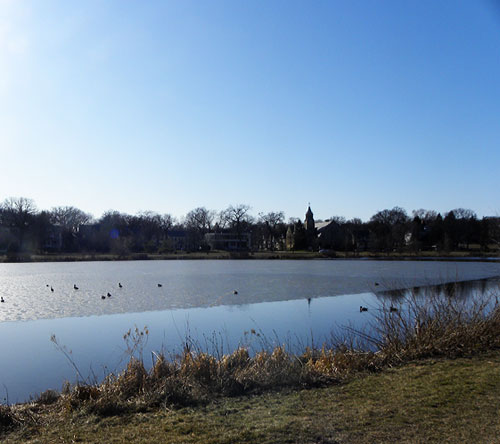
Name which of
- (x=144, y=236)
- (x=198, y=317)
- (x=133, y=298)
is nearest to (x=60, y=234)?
(x=144, y=236)

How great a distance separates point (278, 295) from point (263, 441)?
744 inches

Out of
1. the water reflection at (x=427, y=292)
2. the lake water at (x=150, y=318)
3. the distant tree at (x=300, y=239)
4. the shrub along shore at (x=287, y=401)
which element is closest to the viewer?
the shrub along shore at (x=287, y=401)

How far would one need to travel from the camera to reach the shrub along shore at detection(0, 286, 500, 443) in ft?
16.2

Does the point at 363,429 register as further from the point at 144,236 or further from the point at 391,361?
the point at 144,236

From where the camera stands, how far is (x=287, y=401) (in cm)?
626

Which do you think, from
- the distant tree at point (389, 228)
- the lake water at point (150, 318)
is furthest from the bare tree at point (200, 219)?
the lake water at point (150, 318)

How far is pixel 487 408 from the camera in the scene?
17.8 feet

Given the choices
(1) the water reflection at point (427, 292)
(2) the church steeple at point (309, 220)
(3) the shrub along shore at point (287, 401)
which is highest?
(2) the church steeple at point (309, 220)

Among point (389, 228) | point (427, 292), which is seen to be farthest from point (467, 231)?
point (427, 292)

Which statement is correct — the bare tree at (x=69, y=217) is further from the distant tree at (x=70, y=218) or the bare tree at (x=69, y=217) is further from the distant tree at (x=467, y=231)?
the distant tree at (x=467, y=231)

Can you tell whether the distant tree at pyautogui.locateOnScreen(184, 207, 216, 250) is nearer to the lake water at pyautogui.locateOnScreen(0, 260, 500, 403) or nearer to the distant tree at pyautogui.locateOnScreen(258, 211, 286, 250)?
the distant tree at pyautogui.locateOnScreen(258, 211, 286, 250)

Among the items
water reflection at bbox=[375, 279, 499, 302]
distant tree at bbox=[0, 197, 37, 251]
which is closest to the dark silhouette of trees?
distant tree at bbox=[0, 197, 37, 251]

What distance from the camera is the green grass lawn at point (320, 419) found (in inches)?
187

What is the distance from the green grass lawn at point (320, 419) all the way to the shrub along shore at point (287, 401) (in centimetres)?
1
